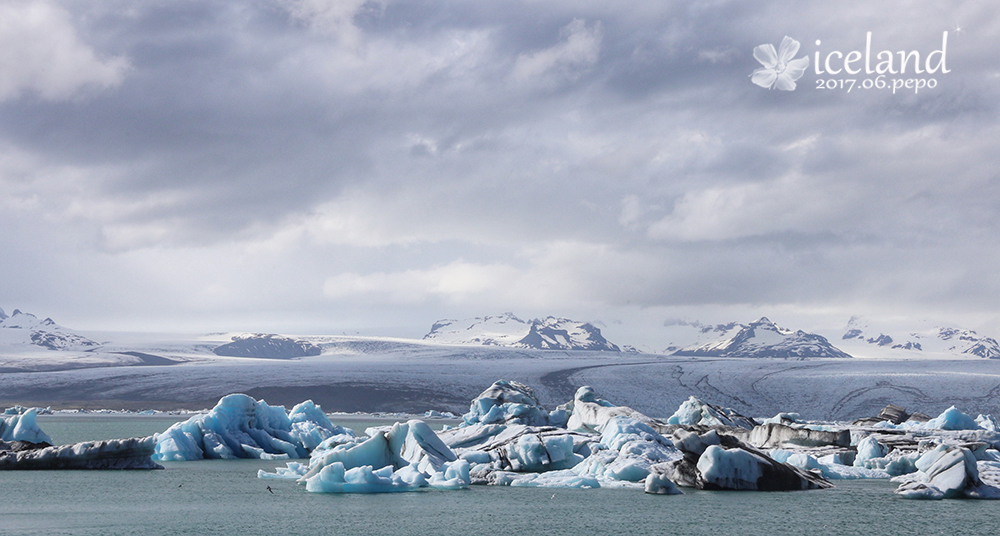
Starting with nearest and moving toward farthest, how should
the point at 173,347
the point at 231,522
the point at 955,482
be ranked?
the point at 231,522
the point at 955,482
the point at 173,347

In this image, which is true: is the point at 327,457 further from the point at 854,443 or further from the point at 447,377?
the point at 447,377

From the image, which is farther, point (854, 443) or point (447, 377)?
point (447, 377)

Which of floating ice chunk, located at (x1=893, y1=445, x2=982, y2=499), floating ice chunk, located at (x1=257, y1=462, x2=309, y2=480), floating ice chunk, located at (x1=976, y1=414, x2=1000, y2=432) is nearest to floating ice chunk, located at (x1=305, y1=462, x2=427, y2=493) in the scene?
floating ice chunk, located at (x1=257, y1=462, x2=309, y2=480)

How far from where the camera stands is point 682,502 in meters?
12.8

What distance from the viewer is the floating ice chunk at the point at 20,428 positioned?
18.3 m

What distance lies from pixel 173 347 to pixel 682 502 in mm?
97241

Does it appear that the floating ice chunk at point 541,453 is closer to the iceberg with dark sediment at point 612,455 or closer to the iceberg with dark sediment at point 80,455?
the iceberg with dark sediment at point 612,455

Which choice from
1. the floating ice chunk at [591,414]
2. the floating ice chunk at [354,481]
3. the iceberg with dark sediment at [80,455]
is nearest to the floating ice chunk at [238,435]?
the iceberg with dark sediment at [80,455]

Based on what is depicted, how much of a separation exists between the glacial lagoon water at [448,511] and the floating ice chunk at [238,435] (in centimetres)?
476

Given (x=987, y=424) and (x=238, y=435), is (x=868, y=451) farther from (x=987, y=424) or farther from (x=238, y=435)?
(x=238, y=435)

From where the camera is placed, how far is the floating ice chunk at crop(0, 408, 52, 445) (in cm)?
1834

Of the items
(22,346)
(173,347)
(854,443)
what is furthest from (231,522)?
(22,346)

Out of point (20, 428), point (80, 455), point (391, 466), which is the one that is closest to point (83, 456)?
point (80, 455)

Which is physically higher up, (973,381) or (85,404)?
(973,381)
